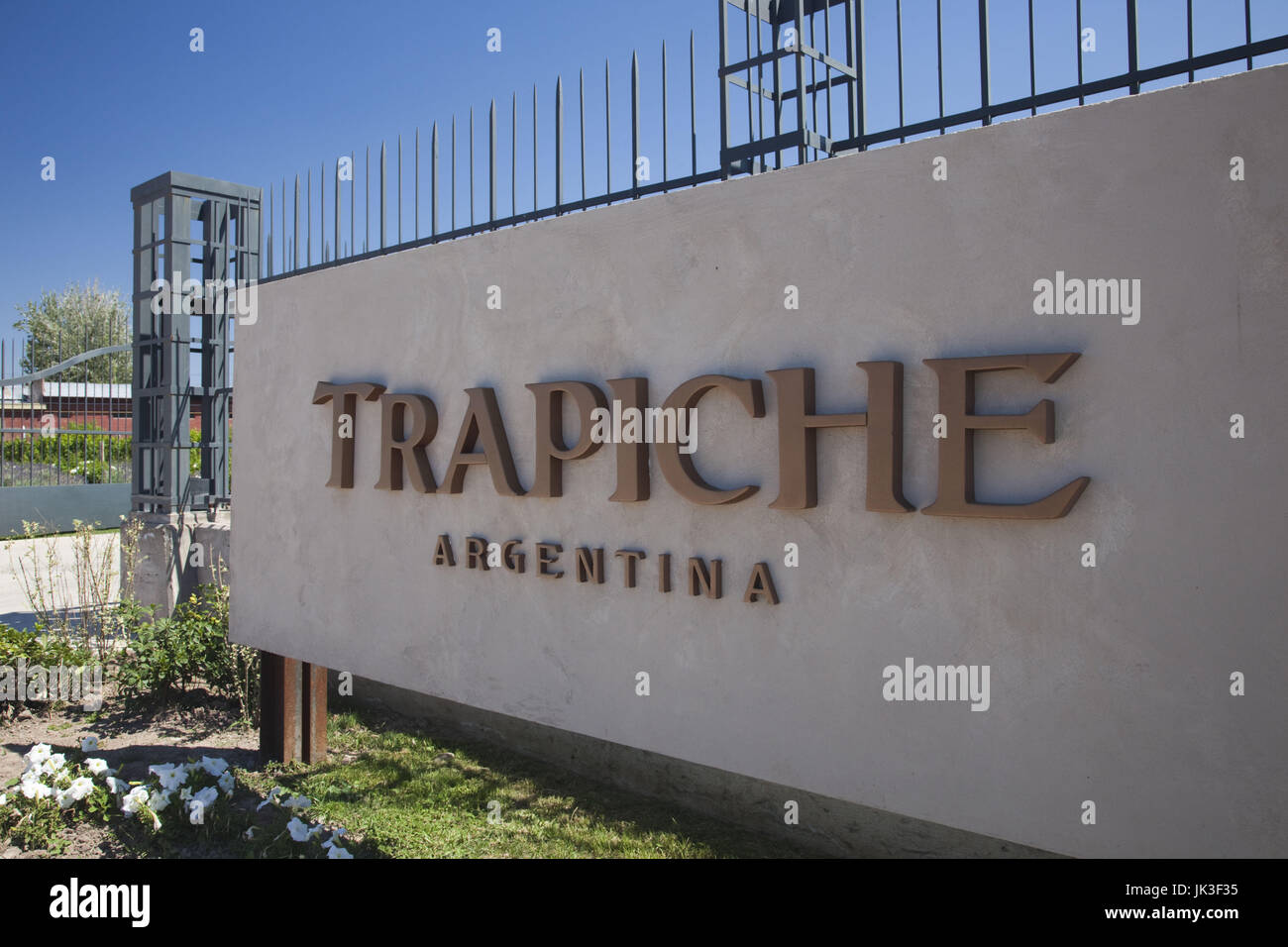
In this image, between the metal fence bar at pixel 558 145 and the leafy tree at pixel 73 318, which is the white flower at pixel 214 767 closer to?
the metal fence bar at pixel 558 145

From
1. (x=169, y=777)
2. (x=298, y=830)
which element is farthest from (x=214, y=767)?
(x=298, y=830)

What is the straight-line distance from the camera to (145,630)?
7961 millimetres

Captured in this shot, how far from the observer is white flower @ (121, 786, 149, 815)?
490cm

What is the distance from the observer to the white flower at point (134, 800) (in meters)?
4.90

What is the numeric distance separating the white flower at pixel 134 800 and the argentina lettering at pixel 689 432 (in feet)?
6.61

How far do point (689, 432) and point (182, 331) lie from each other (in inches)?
310

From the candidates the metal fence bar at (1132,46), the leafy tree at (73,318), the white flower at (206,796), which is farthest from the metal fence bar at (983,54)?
the leafy tree at (73,318)

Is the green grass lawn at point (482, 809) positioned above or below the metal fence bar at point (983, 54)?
below

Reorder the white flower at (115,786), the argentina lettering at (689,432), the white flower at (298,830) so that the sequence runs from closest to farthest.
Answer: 1. the argentina lettering at (689,432)
2. the white flower at (298,830)
3. the white flower at (115,786)

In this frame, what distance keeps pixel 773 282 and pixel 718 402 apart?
1.79 feet

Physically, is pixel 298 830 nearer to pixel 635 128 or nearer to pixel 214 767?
pixel 214 767

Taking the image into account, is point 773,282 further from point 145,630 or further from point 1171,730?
point 145,630

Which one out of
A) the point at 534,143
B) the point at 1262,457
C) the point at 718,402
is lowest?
the point at 1262,457
